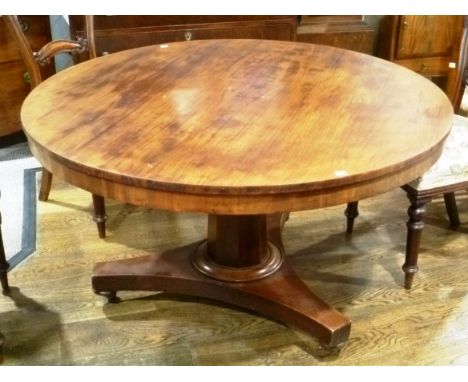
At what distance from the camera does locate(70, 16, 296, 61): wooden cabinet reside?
107 inches

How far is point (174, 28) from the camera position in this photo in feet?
9.23

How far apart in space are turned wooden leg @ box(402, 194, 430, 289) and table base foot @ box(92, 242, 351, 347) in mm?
393

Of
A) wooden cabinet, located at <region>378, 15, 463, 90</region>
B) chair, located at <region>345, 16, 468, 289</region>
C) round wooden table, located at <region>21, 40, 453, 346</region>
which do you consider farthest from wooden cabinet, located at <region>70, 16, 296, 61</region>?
chair, located at <region>345, 16, 468, 289</region>

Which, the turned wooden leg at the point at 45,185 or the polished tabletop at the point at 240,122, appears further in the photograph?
the turned wooden leg at the point at 45,185

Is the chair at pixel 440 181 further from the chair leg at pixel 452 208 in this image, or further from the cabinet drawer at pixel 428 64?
the cabinet drawer at pixel 428 64

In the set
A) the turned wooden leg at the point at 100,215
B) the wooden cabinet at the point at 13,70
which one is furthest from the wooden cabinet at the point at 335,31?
the turned wooden leg at the point at 100,215

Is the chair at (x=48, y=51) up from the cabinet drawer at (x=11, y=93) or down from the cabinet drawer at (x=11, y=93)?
up

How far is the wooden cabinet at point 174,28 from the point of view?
8.91 feet

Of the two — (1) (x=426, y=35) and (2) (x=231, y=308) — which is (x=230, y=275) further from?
(1) (x=426, y=35)

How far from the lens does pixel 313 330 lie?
5.71ft

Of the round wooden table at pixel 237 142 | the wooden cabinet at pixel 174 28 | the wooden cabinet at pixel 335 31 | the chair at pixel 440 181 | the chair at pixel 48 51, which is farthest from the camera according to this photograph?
the wooden cabinet at pixel 335 31

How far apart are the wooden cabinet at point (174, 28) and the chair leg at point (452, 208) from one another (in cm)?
116

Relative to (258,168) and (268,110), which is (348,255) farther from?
(258,168)

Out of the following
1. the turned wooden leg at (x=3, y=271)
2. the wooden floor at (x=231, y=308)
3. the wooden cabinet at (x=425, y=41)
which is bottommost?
the wooden floor at (x=231, y=308)
